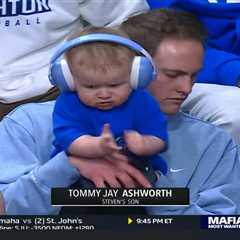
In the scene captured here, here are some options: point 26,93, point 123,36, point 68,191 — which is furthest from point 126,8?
point 68,191

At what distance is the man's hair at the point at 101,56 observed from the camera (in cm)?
114

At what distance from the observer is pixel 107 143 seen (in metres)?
1.18

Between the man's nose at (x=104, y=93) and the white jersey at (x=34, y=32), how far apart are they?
124mm

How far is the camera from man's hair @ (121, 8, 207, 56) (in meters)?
1.22

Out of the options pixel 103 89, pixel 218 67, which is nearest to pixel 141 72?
pixel 103 89

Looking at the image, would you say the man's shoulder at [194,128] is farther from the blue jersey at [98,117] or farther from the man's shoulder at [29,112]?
the man's shoulder at [29,112]

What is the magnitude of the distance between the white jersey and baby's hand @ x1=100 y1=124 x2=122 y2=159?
15 cm

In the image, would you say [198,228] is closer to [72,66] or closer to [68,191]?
[68,191]

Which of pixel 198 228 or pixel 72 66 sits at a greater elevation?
pixel 72 66

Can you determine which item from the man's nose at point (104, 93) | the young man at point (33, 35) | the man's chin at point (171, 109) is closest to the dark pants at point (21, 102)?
the young man at point (33, 35)

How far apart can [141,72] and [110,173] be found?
7.4 inches

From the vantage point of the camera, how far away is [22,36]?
49.8 inches

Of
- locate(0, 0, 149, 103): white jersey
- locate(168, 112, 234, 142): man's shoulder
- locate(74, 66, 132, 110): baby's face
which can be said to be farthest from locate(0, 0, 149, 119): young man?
locate(168, 112, 234, 142): man's shoulder

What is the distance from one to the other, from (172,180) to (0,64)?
38 cm
